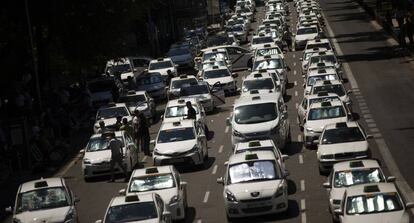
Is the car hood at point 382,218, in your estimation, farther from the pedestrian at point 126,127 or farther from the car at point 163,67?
the car at point 163,67

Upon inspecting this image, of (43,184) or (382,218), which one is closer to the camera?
(382,218)

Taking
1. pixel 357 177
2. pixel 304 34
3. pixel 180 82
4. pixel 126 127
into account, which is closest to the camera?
pixel 357 177

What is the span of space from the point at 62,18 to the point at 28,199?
3009 cm

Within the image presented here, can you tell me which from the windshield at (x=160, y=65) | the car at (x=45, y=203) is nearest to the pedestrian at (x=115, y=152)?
the car at (x=45, y=203)

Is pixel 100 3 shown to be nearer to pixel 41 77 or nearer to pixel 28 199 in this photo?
pixel 41 77

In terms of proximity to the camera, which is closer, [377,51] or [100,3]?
[100,3]

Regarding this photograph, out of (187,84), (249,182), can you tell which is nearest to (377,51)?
(187,84)

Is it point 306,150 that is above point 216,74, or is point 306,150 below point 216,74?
above

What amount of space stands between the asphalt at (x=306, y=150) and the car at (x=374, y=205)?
3.09 metres

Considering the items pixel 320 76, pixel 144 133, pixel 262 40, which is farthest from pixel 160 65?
pixel 144 133

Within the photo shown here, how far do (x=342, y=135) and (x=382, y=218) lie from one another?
422 inches

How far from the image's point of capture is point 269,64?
56.1 meters

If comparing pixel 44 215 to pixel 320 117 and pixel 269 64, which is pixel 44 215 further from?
pixel 269 64

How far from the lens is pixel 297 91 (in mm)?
53781
